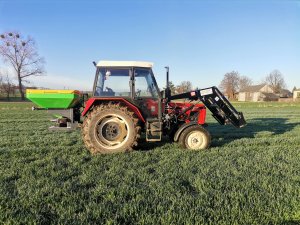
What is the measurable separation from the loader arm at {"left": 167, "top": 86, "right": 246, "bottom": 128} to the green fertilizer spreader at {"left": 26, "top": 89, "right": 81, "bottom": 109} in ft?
8.78

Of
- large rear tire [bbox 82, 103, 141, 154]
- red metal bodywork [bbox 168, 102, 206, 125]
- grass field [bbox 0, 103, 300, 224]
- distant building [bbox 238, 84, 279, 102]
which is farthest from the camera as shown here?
distant building [bbox 238, 84, 279, 102]

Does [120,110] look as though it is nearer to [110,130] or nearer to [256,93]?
[110,130]

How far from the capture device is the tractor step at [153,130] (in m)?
6.48

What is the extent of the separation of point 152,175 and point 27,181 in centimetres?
210

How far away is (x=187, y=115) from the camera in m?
7.43

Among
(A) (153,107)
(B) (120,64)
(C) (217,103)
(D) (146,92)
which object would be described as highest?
(B) (120,64)

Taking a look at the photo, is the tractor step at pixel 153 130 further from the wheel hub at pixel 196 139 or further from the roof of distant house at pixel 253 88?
the roof of distant house at pixel 253 88

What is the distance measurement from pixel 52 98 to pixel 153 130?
2.64m

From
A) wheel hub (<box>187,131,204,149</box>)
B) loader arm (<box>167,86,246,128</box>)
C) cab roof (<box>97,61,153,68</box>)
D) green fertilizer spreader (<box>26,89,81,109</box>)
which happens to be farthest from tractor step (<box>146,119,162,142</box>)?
green fertilizer spreader (<box>26,89,81,109</box>)

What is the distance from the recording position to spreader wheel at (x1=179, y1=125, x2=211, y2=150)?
6.63 m

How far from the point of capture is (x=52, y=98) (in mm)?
6387

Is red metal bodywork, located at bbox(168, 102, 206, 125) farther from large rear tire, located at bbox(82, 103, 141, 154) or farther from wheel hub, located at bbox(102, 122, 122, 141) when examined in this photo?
wheel hub, located at bbox(102, 122, 122, 141)

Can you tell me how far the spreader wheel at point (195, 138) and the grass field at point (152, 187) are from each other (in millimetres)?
346

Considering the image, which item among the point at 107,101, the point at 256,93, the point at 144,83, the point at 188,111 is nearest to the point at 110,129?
the point at 107,101
